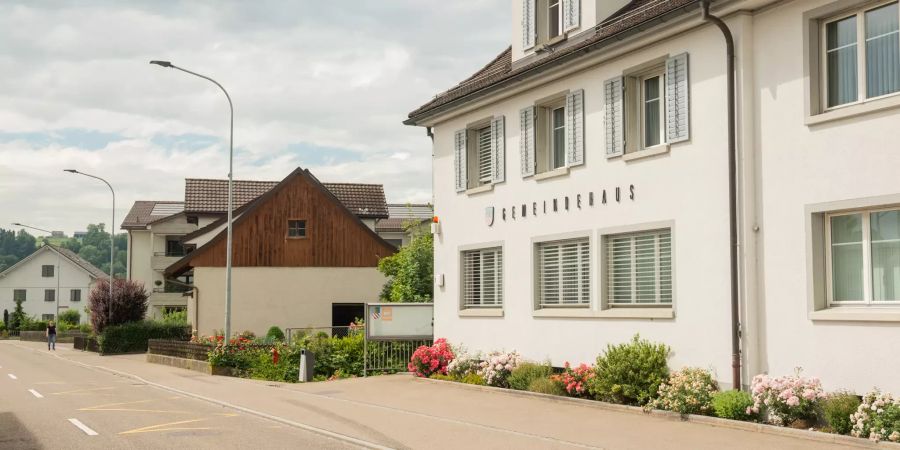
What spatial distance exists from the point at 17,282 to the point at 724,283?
11262 cm

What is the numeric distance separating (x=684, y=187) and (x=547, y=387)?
4618 mm

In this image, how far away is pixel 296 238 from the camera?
156 feet

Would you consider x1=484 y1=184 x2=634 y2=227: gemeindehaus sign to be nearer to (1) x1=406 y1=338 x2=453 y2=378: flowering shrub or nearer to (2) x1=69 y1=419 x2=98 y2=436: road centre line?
(1) x1=406 y1=338 x2=453 y2=378: flowering shrub

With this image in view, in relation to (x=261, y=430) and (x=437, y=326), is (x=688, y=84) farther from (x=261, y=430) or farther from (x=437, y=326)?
(x=437, y=326)

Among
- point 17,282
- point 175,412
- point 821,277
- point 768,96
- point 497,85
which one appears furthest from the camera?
point 17,282

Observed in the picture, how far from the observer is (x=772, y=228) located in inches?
569

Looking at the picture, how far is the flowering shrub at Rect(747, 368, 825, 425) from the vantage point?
13195mm

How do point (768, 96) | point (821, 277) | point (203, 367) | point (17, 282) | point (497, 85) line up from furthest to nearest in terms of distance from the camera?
1. point (17, 282)
2. point (203, 367)
3. point (497, 85)
4. point (768, 96)
5. point (821, 277)

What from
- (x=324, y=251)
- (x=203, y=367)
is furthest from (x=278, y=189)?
(x=203, y=367)

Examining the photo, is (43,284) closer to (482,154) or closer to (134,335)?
(134,335)

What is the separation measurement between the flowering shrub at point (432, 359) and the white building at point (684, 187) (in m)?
0.50

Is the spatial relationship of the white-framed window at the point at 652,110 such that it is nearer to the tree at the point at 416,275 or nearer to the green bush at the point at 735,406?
the green bush at the point at 735,406

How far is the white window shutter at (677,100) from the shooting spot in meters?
16.3

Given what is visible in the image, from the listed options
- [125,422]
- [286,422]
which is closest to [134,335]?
[125,422]
